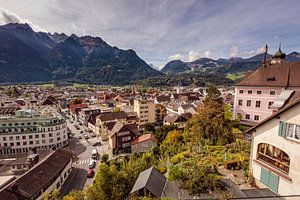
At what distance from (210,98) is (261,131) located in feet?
57.4

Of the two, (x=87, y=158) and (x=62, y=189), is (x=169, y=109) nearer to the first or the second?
(x=87, y=158)

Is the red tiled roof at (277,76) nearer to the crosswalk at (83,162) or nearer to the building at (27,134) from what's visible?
the crosswalk at (83,162)

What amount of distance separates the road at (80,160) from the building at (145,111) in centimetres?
1682

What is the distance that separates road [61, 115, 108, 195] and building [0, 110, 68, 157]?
18.6ft

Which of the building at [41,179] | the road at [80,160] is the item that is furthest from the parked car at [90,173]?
the building at [41,179]

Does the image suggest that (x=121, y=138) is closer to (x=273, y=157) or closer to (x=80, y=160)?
(x=80, y=160)

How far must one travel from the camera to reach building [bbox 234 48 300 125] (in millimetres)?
27248

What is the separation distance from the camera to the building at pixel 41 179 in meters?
22.5

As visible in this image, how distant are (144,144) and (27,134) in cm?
3050

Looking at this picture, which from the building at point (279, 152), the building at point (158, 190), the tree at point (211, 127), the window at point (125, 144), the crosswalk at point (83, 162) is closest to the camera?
the building at point (279, 152)

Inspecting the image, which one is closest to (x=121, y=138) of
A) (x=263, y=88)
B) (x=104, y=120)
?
(x=104, y=120)

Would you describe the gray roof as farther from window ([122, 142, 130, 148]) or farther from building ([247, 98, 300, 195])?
window ([122, 142, 130, 148])

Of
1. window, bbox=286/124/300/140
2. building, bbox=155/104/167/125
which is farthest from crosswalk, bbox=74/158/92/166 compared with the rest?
window, bbox=286/124/300/140

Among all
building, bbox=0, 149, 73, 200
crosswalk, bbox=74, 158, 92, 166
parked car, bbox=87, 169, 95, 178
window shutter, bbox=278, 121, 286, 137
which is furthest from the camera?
crosswalk, bbox=74, 158, 92, 166
